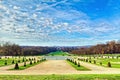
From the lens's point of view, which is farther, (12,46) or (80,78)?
(12,46)

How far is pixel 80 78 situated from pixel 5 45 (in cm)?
11852

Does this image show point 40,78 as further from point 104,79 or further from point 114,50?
point 114,50

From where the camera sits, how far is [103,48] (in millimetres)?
133250

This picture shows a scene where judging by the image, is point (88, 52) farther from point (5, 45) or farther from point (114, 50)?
point (5, 45)

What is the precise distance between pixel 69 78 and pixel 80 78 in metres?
0.98

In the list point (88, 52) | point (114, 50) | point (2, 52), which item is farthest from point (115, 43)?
point (2, 52)

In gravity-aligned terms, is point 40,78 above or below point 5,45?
below

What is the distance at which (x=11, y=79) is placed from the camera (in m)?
19.6

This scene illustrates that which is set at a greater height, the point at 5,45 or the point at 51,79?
the point at 5,45

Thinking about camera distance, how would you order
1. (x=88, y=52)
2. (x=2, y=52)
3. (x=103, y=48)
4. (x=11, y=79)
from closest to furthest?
(x=11, y=79) → (x=2, y=52) → (x=103, y=48) → (x=88, y=52)

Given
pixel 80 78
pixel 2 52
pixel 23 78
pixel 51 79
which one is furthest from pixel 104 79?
pixel 2 52

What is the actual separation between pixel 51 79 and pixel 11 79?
135 inches

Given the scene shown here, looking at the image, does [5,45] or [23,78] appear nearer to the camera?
[23,78]

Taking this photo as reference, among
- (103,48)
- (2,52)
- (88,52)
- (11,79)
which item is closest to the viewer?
(11,79)
